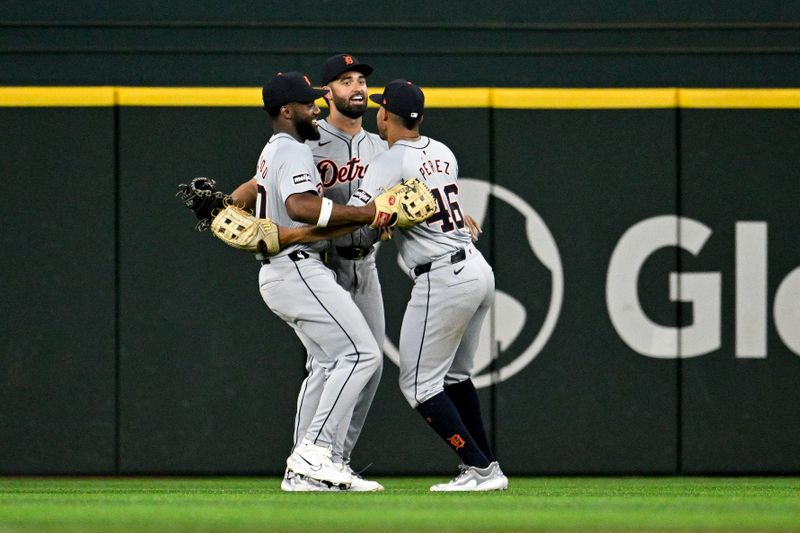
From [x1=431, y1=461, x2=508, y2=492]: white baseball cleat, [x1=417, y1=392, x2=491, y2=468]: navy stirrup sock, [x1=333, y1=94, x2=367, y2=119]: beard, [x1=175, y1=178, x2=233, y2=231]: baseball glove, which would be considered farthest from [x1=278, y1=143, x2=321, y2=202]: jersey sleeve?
[x1=431, y1=461, x2=508, y2=492]: white baseball cleat

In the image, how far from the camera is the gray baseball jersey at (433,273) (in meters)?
6.24

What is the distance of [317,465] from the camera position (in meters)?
6.04

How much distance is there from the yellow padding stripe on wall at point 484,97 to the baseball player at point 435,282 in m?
1.63

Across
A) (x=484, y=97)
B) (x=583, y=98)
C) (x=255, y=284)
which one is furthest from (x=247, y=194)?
(x=583, y=98)

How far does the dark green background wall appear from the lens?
7.95 meters

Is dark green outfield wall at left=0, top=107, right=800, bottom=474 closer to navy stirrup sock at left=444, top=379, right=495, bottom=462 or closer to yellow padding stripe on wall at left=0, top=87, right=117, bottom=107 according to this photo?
yellow padding stripe on wall at left=0, top=87, right=117, bottom=107

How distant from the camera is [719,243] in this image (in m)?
8.02

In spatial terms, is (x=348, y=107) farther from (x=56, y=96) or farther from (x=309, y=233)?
(x=56, y=96)

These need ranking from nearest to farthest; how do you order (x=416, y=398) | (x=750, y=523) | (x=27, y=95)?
(x=750, y=523) < (x=416, y=398) < (x=27, y=95)

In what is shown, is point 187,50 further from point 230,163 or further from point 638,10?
point 638,10

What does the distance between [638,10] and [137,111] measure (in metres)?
3.01

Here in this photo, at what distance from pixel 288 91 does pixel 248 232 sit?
0.67 m

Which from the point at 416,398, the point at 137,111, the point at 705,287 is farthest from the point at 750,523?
the point at 137,111

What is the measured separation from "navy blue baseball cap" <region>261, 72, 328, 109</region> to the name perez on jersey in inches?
18.5
